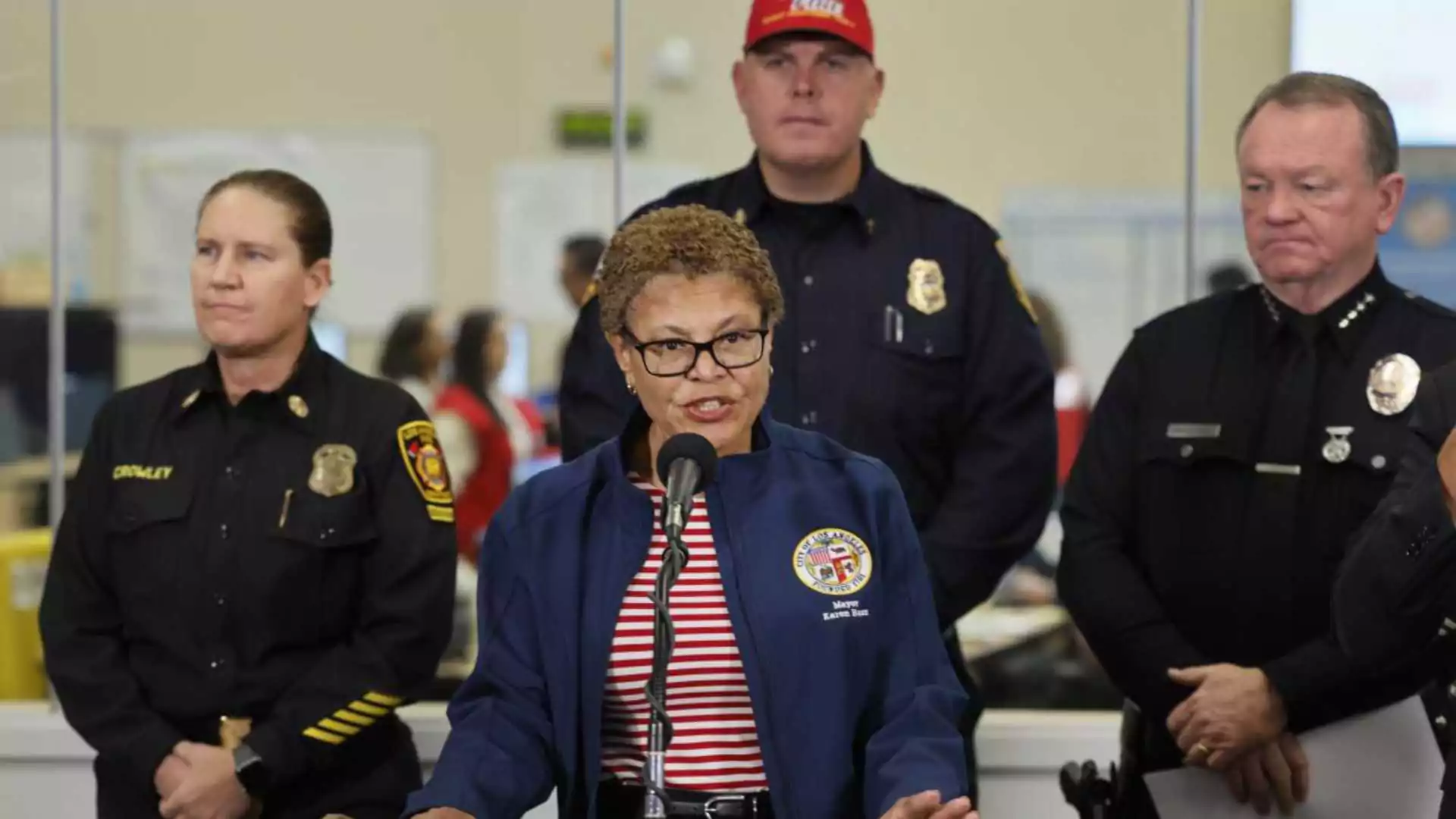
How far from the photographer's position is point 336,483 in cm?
294

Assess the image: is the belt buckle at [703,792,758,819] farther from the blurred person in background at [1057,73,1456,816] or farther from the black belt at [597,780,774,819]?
the blurred person in background at [1057,73,1456,816]

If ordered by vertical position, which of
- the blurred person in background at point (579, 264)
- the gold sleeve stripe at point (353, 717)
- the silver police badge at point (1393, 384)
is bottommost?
the gold sleeve stripe at point (353, 717)

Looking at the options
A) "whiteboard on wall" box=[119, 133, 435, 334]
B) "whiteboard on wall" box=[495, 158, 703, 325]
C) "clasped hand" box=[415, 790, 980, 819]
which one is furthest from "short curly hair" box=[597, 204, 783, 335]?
"whiteboard on wall" box=[119, 133, 435, 334]

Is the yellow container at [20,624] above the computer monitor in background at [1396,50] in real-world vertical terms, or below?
below

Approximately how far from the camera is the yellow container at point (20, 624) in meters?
3.91

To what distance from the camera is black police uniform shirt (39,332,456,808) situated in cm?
288

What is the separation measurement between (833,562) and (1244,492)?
2.94ft

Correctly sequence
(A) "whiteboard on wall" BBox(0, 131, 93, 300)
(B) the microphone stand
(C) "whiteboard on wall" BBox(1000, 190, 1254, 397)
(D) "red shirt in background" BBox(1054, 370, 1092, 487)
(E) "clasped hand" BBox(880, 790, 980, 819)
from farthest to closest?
(C) "whiteboard on wall" BBox(1000, 190, 1254, 397), (D) "red shirt in background" BBox(1054, 370, 1092, 487), (A) "whiteboard on wall" BBox(0, 131, 93, 300), (E) "clasped hand" BBox(880, 790, 980, 819), (B) the microphone stand

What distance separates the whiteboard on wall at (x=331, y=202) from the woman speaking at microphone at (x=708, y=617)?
4922mm

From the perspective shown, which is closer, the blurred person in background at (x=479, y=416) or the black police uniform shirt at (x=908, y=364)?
the black police uniform shirt at (x=908, y=364)

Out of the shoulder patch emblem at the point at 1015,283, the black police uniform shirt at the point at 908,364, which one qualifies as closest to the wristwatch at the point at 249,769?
the black police uniform shirt at the point at 908,364

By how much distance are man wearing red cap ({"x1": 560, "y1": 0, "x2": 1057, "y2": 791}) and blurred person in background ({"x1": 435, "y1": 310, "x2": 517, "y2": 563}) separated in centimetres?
186

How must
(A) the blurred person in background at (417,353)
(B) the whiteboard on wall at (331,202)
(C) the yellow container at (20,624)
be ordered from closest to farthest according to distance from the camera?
(C) the yellow container at (20,624), (A) the blurred person in background at (417,353), (B) the whiteboard on wall at (331,202)

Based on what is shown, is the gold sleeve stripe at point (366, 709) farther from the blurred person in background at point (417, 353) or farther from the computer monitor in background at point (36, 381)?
the blurred person in background at point (417, 353)
